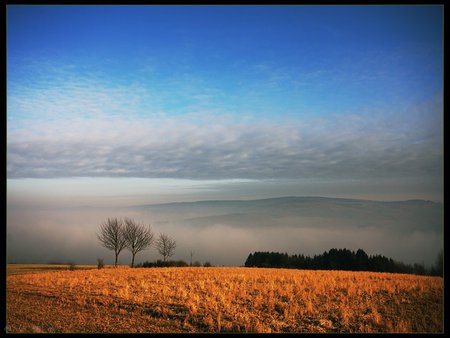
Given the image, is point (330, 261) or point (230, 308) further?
point (330, 261)

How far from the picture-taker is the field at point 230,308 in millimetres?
14914

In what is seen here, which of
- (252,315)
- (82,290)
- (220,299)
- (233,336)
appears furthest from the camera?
(82,290)

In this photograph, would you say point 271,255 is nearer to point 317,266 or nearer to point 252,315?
point 317,266

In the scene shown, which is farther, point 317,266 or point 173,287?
point 317,266

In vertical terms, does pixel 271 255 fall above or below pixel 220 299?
below

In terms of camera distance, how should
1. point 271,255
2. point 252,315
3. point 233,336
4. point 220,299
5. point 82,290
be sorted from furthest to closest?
point 271,255 → point 82,290 → point 220,299 → point 252,315 → point 233,336

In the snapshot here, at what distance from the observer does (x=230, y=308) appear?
16.5 m

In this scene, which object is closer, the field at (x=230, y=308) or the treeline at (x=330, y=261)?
the field at (x=230, y=308)

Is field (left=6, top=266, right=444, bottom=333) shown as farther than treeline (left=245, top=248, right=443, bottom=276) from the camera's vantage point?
No

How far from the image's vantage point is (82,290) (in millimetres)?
21531

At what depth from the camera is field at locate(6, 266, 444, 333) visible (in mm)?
14914
